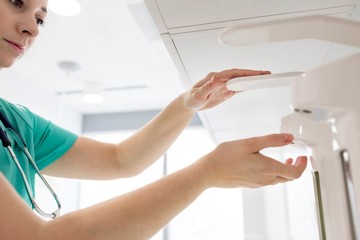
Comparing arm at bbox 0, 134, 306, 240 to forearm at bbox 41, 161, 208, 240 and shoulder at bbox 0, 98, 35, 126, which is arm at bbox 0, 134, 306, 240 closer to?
forearm at bbox 41, 161, 208, 240

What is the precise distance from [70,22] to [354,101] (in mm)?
1814

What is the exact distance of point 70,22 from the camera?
74.9 inches

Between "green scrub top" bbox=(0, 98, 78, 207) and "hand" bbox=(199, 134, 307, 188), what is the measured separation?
0.49 metres

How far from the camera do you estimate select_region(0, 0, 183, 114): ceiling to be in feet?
6.17

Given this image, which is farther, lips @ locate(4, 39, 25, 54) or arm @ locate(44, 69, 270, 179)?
arm @ locate(44, 69, 270, 179)

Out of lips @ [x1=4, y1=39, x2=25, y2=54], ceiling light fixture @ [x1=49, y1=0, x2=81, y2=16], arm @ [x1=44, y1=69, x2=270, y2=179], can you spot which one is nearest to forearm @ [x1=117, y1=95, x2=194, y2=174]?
arm @ [x1=44, y1=69, x2=270, y2=179]

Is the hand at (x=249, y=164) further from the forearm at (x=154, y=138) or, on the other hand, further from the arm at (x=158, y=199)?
the forearm at (x=154, y=138)

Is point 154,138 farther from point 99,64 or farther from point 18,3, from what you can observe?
point 99,64

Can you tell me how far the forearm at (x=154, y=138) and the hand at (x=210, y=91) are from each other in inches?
1.9

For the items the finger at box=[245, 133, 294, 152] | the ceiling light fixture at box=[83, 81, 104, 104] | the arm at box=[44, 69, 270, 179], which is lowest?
the finger at box=[245, 133, 294, 152]

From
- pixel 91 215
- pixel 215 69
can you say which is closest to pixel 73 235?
pixel 91 215

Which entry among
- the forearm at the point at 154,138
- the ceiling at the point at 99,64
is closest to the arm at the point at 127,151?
the forearm at the point at 154,138

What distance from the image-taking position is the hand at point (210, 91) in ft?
2.22

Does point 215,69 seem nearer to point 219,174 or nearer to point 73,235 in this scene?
point 219,174
